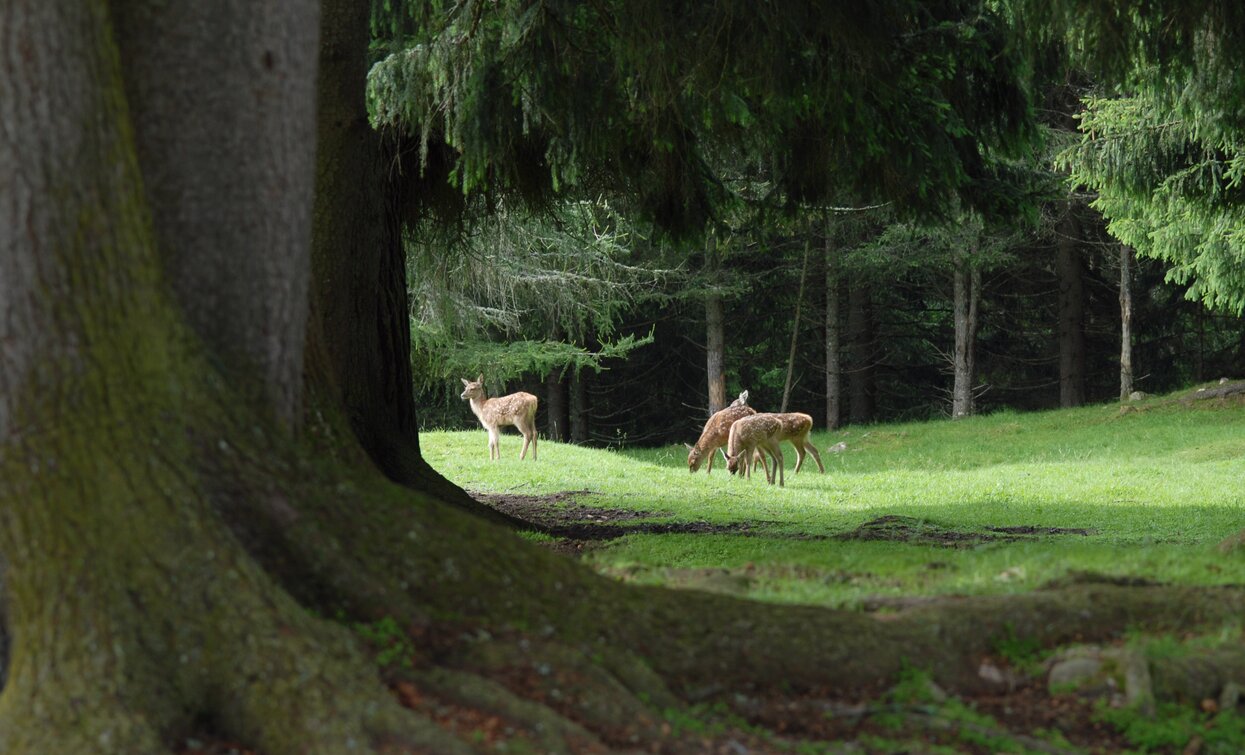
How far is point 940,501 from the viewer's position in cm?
1550

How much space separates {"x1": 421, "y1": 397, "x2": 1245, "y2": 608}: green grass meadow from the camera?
613 cm

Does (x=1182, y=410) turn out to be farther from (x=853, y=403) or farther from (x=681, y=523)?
(x=681, y=523)

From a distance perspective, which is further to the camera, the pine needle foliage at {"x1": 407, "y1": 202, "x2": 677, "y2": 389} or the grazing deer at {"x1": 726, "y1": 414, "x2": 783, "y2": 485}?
the pine needle foliage at {"x1": 407, "y1": 202, "x2": 677, "y2": 389}

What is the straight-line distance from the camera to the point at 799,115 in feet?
31.6

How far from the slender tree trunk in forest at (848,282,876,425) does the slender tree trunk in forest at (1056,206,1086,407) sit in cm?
524

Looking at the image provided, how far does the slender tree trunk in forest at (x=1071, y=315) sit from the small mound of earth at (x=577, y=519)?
2109 cm

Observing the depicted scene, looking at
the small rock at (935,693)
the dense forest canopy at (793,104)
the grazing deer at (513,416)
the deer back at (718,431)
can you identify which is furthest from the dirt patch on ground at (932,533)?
the grazing deer at (513,416)

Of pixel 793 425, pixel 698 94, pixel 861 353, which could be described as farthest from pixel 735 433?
pixel 861 353

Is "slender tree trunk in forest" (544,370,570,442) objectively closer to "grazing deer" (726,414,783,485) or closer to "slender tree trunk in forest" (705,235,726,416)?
"slender tree trunk in forest" (705,235,726,416)

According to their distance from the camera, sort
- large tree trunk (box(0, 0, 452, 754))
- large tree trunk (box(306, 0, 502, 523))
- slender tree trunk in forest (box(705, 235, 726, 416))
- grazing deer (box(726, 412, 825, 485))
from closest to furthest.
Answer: large tree trunk (box(0, 0, 452, 754)) → large tree trunk (box(306, 0, 502, 523)) → grazing deer (box(726, 412, 825, 485)) → slender tree trunk in forest (box(705, 235, 726, 416))

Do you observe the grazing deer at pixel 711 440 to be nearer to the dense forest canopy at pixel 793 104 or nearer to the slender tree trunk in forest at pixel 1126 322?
the dense forest canopy at pixel 793 104

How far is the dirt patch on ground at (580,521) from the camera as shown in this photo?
11.0 m

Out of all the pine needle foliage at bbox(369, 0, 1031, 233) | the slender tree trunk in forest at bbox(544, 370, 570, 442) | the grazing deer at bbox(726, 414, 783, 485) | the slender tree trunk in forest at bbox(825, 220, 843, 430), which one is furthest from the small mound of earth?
the slender tree trunk in forest at bbox(544, 370, 570, 442)

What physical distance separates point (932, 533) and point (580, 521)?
3.47 m
